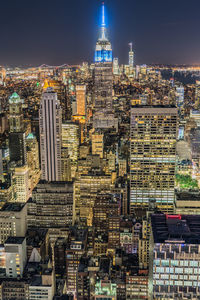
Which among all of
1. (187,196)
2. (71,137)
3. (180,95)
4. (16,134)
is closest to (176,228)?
(187,196)

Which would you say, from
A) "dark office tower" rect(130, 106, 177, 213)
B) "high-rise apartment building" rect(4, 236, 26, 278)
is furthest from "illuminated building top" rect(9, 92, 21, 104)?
"high-rise apartment building" rect(4, 236, 26, 278)

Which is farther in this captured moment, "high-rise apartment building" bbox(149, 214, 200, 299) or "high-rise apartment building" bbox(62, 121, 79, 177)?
"high-rise apartment building" bbox(62, 121, 79, 177)

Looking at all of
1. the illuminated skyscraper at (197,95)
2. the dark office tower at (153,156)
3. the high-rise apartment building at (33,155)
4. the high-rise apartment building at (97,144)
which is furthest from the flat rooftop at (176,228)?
the illuminated skyscraper at (197,95)

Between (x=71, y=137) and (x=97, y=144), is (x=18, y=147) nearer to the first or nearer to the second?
(x=71, y=137)

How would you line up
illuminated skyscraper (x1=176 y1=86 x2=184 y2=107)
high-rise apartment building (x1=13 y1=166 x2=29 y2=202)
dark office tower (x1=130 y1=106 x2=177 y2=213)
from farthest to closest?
illuminated skyscraper (x1=176 y1=86 x2=184 y2=107), high-rise apartment building (x1=13 y1=166 x2=29 y2=202), dark office tower (x1=130 y1=106 x2=177 y2=213)

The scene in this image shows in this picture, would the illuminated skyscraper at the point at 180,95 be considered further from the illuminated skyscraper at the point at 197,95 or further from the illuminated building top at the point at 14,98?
the illuminated building top at the point at 14,98

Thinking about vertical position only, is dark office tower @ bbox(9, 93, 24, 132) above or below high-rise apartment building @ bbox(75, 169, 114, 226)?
above

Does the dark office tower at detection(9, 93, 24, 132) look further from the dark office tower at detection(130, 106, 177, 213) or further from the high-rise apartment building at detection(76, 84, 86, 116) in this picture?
the dark office tower at detection(130, 106, 177, 213)

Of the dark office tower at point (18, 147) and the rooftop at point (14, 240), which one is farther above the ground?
the dark office tower at point (18, 147)
